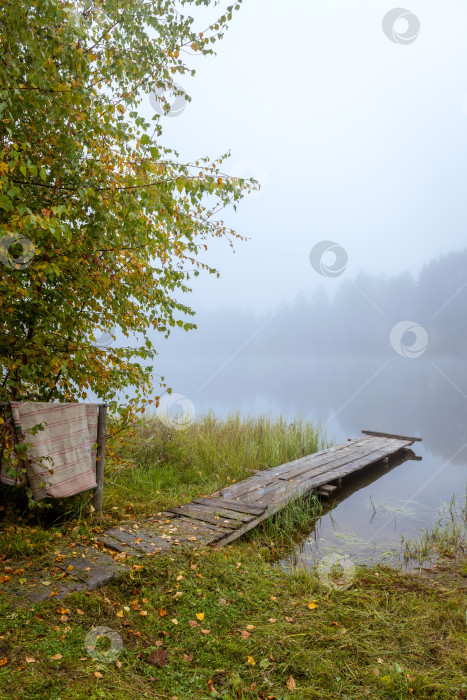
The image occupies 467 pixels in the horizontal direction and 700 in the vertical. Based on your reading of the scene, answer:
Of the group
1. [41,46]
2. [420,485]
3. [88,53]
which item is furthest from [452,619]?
[420,485]

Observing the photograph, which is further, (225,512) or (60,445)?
(225,512)

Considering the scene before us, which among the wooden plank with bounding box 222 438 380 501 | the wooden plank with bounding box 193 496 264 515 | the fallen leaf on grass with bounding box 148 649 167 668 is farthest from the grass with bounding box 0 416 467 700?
the wooden plank with bounding box 222 438 380 501

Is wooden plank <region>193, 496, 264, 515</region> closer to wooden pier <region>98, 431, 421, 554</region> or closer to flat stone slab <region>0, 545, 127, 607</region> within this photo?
wooden pier <region>98, 431, 421, 554</region>

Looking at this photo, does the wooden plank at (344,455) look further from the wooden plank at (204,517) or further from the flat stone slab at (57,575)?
the flat stone slab at (57,575)

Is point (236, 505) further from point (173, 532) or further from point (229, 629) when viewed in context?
point (229, 629)

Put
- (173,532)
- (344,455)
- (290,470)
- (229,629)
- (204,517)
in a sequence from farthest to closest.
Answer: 1. (344,455)
2. (290,470)
3. (204,517)
4. (173,532)
5. (229,629)

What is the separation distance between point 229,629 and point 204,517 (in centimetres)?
205

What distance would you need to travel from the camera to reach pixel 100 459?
16.5 ft

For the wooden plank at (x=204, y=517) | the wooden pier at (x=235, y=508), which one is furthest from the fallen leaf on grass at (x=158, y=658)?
the wooden plank at (x=204, y=517)

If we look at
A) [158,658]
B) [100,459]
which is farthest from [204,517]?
[158,658]

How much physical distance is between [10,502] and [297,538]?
3.70m

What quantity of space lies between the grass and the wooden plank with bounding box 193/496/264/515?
1.30 feet

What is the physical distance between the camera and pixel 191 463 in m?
7.79

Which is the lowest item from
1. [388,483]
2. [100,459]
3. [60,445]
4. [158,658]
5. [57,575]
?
[388,483]
